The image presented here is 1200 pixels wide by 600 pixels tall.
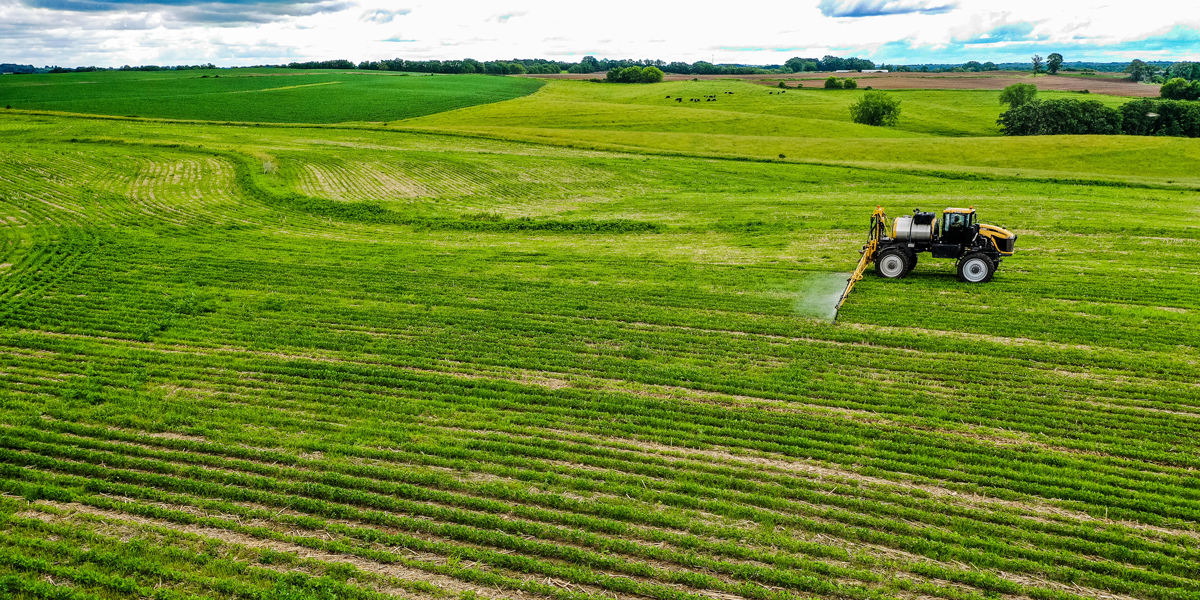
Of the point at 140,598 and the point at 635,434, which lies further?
the point at 635,434

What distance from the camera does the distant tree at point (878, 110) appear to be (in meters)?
106

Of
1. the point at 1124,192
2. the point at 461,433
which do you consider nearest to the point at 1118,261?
the point at 1124,192

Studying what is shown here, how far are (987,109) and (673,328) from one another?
379 ft

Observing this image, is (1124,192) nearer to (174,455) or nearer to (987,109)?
(174,455)

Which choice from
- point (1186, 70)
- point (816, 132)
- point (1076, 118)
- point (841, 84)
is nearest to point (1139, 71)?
point (1186, 70)

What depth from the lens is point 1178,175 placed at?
60094mm

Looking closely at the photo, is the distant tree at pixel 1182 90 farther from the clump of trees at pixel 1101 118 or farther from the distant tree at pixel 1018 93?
the clump of trees at pixel 1101 118

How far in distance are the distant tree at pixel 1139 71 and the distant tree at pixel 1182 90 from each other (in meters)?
62.2

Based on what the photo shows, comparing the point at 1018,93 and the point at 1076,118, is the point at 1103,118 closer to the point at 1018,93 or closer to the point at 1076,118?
the point at 1076,118

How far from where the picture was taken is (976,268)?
1072 inches

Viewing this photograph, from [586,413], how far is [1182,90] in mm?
132570

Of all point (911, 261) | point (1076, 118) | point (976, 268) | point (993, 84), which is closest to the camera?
point (976, 268)

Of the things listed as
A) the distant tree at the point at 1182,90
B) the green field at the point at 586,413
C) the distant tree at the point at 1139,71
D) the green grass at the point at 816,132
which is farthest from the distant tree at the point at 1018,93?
the green field at the point at 586,413

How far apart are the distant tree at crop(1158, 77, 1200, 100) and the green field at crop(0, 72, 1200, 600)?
3782 inches
